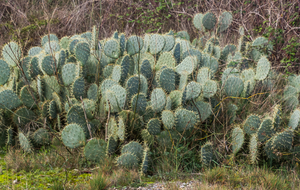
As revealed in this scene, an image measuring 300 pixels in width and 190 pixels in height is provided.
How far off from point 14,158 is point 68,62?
1063mm

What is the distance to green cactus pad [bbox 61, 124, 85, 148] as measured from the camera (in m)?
2.27

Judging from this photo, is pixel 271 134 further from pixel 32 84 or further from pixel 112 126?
pixel 32 84

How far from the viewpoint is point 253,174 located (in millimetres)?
2049

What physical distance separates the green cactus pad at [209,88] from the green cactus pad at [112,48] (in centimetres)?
97

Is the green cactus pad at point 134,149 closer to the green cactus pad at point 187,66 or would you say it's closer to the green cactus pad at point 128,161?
the green cactus pad at point 128,161

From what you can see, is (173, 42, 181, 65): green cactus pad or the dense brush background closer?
(173, 42, 181, 65): green cactus pad

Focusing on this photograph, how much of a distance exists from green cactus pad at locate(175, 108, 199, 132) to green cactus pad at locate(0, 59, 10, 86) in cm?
174

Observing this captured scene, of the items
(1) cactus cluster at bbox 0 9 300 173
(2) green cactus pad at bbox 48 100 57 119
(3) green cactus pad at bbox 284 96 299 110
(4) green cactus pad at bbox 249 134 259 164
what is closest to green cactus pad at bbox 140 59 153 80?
(1) cactus cluster at bbox 0 9 300 173

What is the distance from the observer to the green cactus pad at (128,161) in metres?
2.16

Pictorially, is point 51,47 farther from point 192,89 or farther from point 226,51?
point 226,51

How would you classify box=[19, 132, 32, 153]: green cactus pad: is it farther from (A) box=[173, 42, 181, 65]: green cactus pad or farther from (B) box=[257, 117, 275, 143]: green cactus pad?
(B) box=[257, 117, 275, 143]: green cactus pad

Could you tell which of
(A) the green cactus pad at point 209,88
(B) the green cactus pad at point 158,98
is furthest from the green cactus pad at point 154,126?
(A) the green cactus pad at point 209,88

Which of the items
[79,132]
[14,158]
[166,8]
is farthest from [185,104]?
[166,8]

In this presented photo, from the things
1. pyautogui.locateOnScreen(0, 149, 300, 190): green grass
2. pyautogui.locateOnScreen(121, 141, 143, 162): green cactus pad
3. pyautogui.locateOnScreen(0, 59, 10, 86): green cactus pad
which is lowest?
pyautogui.locateOnScreen(0, 149, 300, 190): green grass
